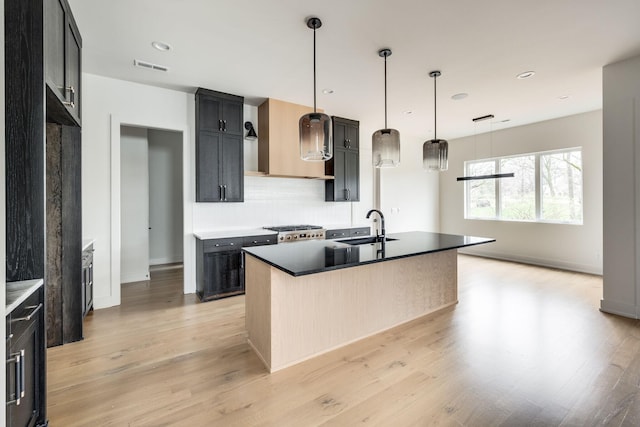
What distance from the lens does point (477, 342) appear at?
273 cm

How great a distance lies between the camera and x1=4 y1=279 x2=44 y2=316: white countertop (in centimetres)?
127

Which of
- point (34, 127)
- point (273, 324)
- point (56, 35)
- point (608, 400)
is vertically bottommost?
point (608, 400)

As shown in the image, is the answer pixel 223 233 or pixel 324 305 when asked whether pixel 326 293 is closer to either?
pixel 324 305

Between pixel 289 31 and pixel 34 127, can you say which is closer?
pixel 34 127

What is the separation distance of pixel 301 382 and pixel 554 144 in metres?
6.17

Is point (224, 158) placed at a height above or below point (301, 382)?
above

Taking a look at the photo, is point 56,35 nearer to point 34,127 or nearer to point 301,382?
point 34,127

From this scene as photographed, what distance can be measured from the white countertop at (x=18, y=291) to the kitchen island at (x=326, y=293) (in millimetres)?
1238

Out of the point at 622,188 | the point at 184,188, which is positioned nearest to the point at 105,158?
the point at 184,188

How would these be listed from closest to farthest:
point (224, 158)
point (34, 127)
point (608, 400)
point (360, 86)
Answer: point (34, 127) → point (608, 400) → point (360, 86) → point (224, 158)

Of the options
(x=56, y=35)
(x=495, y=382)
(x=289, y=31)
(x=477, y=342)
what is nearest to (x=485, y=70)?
(x=289, y=31)

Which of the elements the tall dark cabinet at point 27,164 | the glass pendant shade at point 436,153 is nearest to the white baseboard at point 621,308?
the glass pendant shade at point 436,153

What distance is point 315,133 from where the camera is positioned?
2297mm

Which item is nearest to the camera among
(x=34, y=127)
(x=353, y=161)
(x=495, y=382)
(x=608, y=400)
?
(x=34, y=127)
